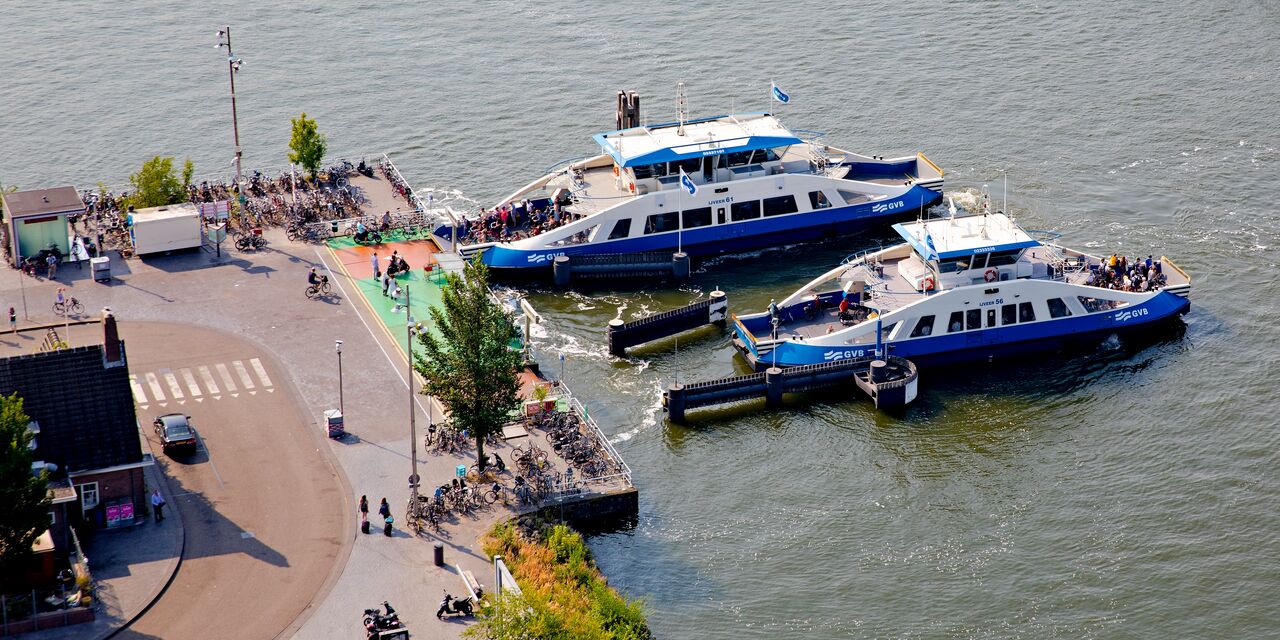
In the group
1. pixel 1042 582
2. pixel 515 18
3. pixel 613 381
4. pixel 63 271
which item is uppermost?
pixel 515 18

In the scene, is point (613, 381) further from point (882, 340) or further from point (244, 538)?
point (244, 538)

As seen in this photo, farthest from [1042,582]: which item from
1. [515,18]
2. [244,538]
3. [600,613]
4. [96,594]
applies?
[515,18]

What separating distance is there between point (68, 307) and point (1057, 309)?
51355 millimetres

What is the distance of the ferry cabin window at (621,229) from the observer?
93.6 meters

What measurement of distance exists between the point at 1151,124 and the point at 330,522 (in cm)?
6953

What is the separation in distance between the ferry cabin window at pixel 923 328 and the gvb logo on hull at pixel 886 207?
17.7 metres

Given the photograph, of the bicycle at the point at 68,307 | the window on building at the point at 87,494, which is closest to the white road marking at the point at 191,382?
the bicycle at the point at 68,307

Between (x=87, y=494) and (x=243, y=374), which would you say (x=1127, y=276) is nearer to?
(x=243, y=374)

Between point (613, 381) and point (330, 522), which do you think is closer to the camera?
point (330, 522)

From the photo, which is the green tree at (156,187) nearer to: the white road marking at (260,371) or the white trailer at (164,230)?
the white trailer at (164,230)

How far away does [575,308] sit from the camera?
89750 millimetres

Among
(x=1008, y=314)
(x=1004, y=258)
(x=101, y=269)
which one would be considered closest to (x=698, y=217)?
(x=1004, y=258)

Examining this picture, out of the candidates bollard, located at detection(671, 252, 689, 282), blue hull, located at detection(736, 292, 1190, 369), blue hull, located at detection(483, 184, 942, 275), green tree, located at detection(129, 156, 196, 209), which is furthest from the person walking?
bollard, located at detection(671, 252, 689, 282)

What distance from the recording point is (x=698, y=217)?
95.6 metres
